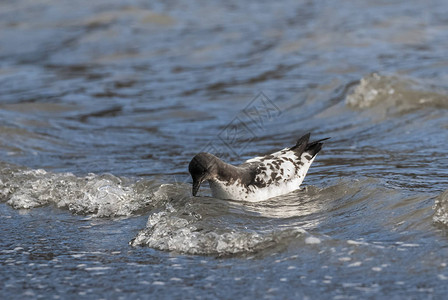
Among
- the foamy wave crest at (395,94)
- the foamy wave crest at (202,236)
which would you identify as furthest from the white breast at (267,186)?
the foamy wave crest at (395,94)

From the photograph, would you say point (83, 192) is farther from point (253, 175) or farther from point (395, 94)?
point (395, 94)

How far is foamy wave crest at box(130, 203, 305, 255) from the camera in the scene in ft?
20.4

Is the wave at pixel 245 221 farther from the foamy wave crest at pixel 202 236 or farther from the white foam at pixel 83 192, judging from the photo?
the white foam at pixel 83 192

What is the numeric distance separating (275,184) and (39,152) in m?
4.29

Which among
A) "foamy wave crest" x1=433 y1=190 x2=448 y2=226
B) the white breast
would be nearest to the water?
"foamy wave crest" x1=433 y1=190 x2=448 y2=226

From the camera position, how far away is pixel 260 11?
868 inches

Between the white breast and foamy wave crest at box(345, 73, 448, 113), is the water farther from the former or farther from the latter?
the white breast

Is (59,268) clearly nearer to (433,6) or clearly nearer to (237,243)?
(237,243)

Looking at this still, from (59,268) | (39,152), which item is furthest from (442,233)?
(39,152)

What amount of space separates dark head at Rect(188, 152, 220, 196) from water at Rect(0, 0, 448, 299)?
0.77 ft

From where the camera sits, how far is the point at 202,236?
6410 millimetres

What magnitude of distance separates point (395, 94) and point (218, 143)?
324cm

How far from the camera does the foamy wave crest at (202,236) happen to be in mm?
6207

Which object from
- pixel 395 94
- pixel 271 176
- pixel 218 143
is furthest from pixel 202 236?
pixel 395 94
